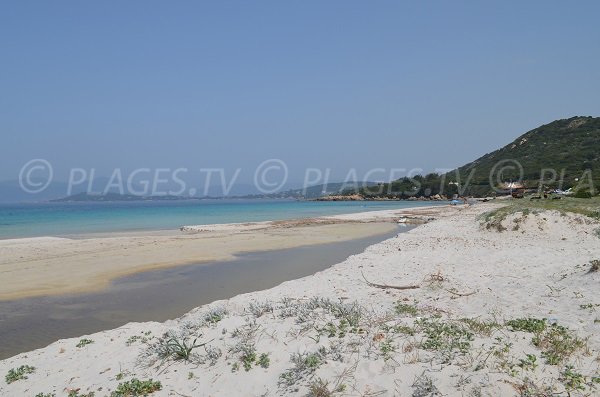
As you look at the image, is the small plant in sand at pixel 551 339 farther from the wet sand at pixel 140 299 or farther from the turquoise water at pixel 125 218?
the turquoise water at pixel 125 218

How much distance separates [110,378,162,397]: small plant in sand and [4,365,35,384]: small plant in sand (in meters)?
2.09

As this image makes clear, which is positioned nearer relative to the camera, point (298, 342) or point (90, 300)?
point (298, 342)

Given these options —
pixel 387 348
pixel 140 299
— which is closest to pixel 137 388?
pixel 387 348

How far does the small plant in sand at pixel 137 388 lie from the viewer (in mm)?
5574

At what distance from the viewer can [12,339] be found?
900cm

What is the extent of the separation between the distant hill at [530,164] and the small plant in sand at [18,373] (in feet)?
254

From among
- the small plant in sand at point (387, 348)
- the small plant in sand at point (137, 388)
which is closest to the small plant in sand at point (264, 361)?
the small plant in sand at point (137, 388)

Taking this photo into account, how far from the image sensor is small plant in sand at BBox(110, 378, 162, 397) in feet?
18.3

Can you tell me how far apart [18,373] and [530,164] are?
11552cm

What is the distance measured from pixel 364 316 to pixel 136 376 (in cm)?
356

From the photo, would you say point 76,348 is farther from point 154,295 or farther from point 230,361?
point 154,295

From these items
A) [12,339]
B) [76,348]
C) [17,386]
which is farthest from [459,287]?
[12,339]

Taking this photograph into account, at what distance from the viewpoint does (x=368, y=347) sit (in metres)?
5.66

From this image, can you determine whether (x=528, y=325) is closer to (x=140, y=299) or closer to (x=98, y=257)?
(x=140, y=299)
